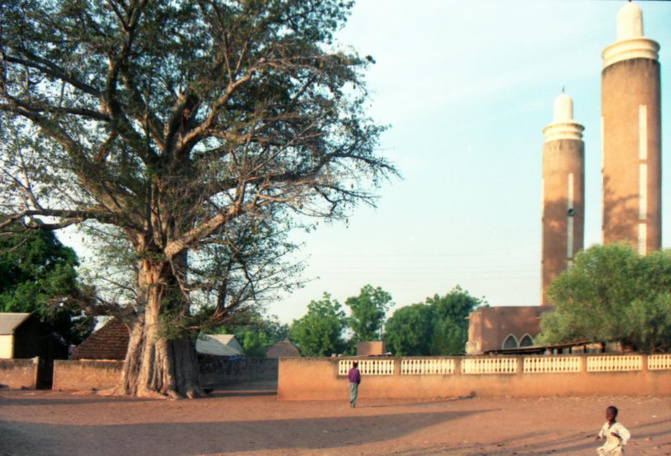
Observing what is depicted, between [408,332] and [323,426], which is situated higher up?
[323,426]

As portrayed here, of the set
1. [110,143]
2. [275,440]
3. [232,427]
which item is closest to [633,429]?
[275,440]

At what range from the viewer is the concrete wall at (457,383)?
69.4ft

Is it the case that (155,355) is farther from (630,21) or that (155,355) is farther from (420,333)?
(420,333)

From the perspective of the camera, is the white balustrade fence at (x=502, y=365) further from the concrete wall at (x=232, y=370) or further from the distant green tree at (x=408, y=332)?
the distant green tree at (x=408, y=332)

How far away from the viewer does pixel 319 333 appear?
71.4 m

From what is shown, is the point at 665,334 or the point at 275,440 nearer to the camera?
the point at 275,440

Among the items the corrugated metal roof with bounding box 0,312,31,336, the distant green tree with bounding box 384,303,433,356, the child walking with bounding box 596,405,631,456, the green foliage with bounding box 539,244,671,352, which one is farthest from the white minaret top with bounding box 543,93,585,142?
the distant green tree with bounding box 384,303,433,356

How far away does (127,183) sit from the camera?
20.7 metres

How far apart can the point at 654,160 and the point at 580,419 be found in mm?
22064

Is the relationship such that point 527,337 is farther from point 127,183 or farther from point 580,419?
point 127,183

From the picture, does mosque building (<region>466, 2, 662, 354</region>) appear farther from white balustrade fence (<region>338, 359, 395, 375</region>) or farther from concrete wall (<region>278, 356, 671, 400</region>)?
white balustrade fence (<region>338, 359, 395, 375</region>)

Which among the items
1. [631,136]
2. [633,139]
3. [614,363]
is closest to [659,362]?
[614,363]

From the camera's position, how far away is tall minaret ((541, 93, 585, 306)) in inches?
1703

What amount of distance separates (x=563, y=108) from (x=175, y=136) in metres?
30.9
